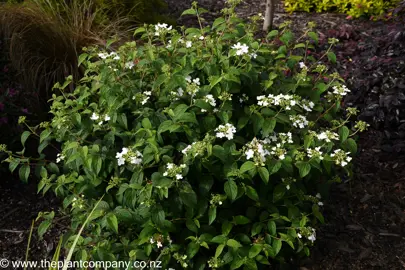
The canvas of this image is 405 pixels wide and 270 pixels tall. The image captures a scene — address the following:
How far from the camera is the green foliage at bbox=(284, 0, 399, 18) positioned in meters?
5.04

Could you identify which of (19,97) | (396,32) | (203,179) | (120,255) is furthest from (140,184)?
(396,32)

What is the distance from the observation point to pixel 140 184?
7.10 feet

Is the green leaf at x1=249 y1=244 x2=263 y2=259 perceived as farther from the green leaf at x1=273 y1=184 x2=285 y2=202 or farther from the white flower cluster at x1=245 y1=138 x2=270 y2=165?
the white flower cluster at x1=245 y1=138 x2=270 y2=165

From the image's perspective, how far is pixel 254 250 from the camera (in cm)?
226

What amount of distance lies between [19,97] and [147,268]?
1.48 metres

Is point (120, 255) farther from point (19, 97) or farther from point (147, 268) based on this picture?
point (19, 97)

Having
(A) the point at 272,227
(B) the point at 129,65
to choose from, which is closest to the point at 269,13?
(B) the point at 129,65

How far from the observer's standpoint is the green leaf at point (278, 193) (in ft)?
7.65

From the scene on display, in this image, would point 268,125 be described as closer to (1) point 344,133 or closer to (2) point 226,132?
(2) point 226,132

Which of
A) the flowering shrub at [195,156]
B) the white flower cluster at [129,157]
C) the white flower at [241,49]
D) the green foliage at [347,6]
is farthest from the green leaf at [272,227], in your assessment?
the green foliage at [347,6]

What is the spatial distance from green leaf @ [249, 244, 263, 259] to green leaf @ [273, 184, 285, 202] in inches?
9.0

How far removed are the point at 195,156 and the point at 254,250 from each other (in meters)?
0.53

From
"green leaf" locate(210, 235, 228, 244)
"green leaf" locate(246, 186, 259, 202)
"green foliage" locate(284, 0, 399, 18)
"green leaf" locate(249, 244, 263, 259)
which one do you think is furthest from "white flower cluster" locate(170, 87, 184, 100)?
"green foliage" locate(284, 0, 399, 18)

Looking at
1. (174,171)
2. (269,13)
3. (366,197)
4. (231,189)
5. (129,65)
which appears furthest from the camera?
(269,13)
